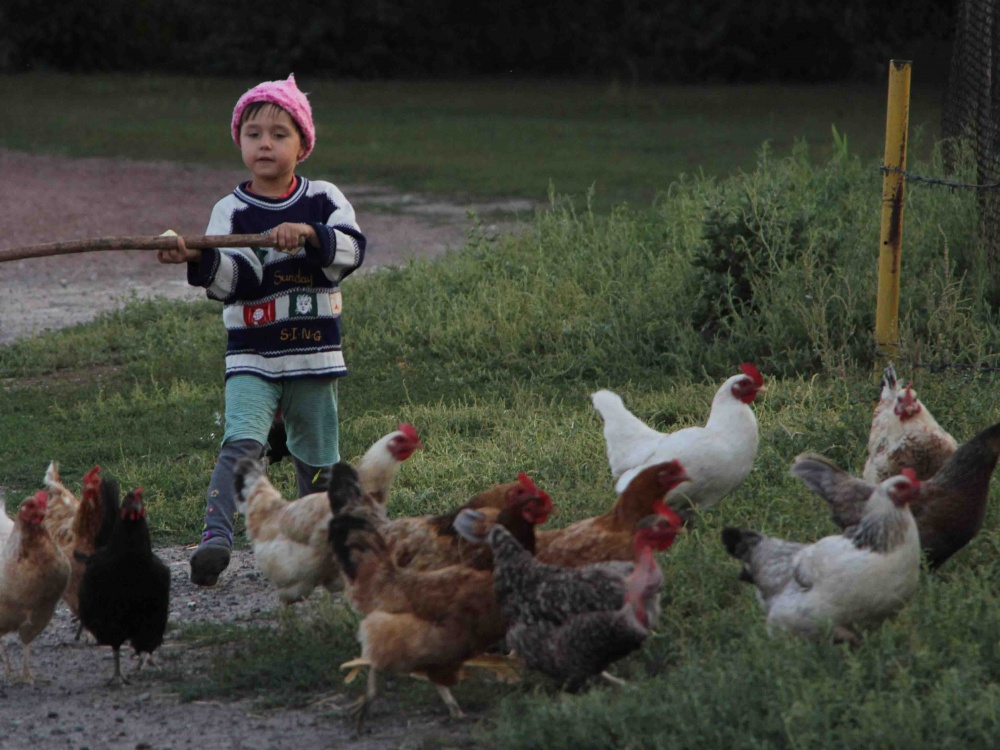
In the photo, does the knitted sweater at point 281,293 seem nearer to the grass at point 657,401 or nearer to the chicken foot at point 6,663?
the grass at point 657,401

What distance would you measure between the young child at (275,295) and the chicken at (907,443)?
2044 mm

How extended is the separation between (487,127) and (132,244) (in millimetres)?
18634

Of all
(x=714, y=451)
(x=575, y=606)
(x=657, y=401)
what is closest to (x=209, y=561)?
(x=575, y=606)

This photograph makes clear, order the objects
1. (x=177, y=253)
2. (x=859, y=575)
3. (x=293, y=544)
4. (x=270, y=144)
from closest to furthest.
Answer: (x=859, y=575), (x=293, y=544), (x=177, y=253), (x=270, y=144)

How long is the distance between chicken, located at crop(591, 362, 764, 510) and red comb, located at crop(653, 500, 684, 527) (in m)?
0.57

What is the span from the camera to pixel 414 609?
13.9 ft

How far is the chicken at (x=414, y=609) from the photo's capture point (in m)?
4.15

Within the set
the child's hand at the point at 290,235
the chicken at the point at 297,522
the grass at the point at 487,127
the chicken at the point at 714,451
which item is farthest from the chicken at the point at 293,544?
the grass at the point at 487,127

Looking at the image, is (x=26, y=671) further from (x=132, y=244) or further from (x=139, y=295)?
(x=139, y=295)

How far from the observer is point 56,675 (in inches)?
193

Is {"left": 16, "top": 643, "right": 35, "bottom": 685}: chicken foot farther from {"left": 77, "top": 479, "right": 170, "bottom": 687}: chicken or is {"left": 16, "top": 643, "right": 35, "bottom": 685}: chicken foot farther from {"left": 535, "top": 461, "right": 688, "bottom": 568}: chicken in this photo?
{"left": 535, "top": 461, "right": 688, "bottom": 568}: chicken

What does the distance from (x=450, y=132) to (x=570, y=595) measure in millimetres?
19128

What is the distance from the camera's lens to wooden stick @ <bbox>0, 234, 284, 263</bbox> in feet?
16.4

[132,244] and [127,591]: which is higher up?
[132,244]
